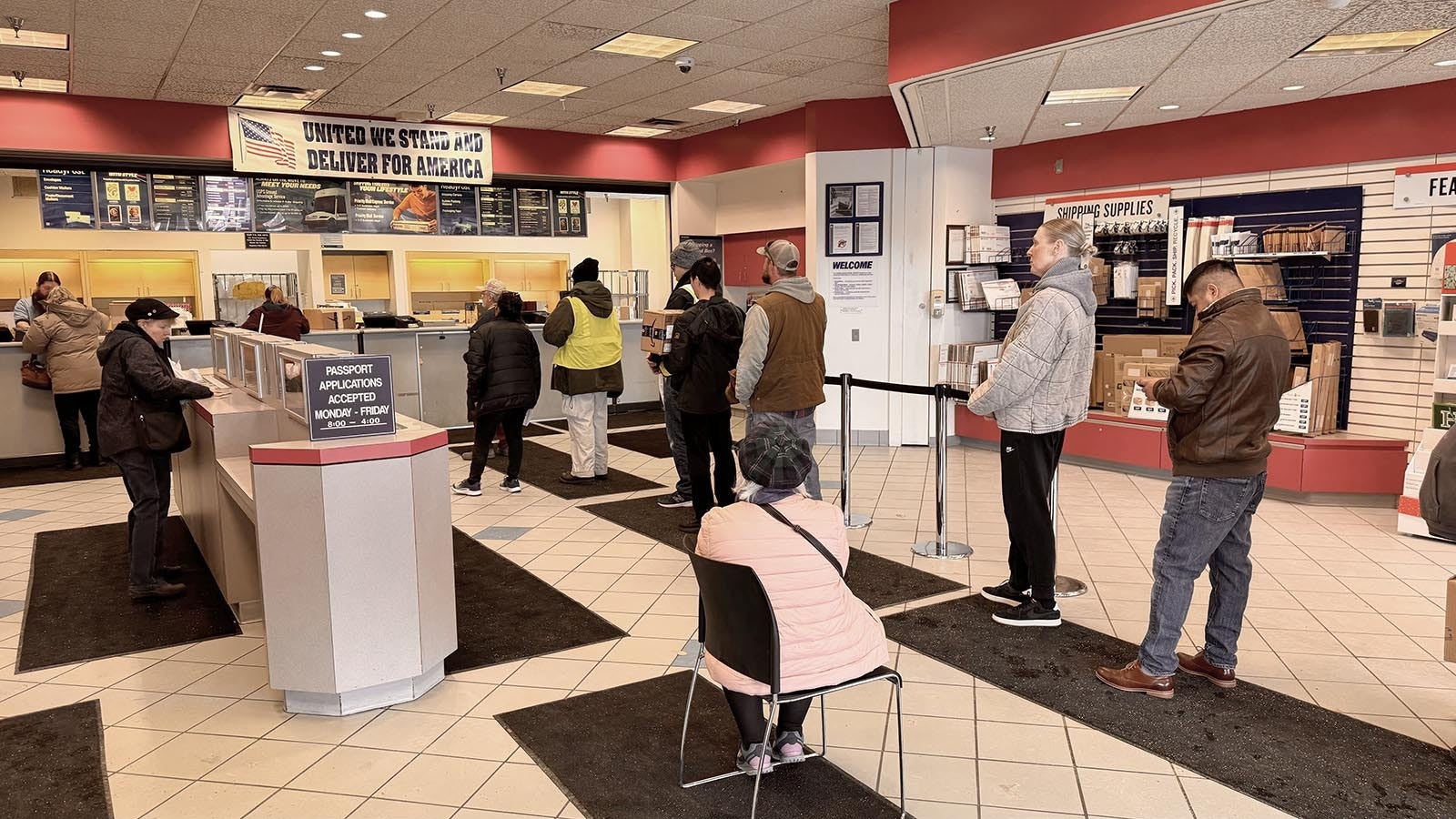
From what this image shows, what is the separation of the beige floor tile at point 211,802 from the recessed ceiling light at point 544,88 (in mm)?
6651

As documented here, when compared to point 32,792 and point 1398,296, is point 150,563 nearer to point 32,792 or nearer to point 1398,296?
point 32,792

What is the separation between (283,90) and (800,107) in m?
4.85

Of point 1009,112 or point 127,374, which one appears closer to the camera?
point 127,374

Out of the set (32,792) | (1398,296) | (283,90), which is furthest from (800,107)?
(32,792)

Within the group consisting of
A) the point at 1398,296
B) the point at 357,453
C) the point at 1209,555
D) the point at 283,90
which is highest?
the point at 283,90

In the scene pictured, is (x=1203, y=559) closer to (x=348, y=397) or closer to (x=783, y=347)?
(x=783, y=347)

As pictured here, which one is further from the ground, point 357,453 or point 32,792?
point 357,453

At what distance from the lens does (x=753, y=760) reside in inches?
111

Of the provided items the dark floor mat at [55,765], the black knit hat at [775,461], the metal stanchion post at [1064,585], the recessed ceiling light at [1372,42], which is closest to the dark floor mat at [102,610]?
the dark floor mat at [55,765]

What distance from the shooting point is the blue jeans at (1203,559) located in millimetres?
3301

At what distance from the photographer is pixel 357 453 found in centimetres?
327

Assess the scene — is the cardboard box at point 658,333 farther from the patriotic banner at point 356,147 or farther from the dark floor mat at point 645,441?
the patriotic banner at point 356,147

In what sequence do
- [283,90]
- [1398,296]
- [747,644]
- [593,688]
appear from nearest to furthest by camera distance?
[747,644], [593,688], [1398,296], [283,90]

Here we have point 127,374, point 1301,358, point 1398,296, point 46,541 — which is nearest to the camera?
point 127,374
